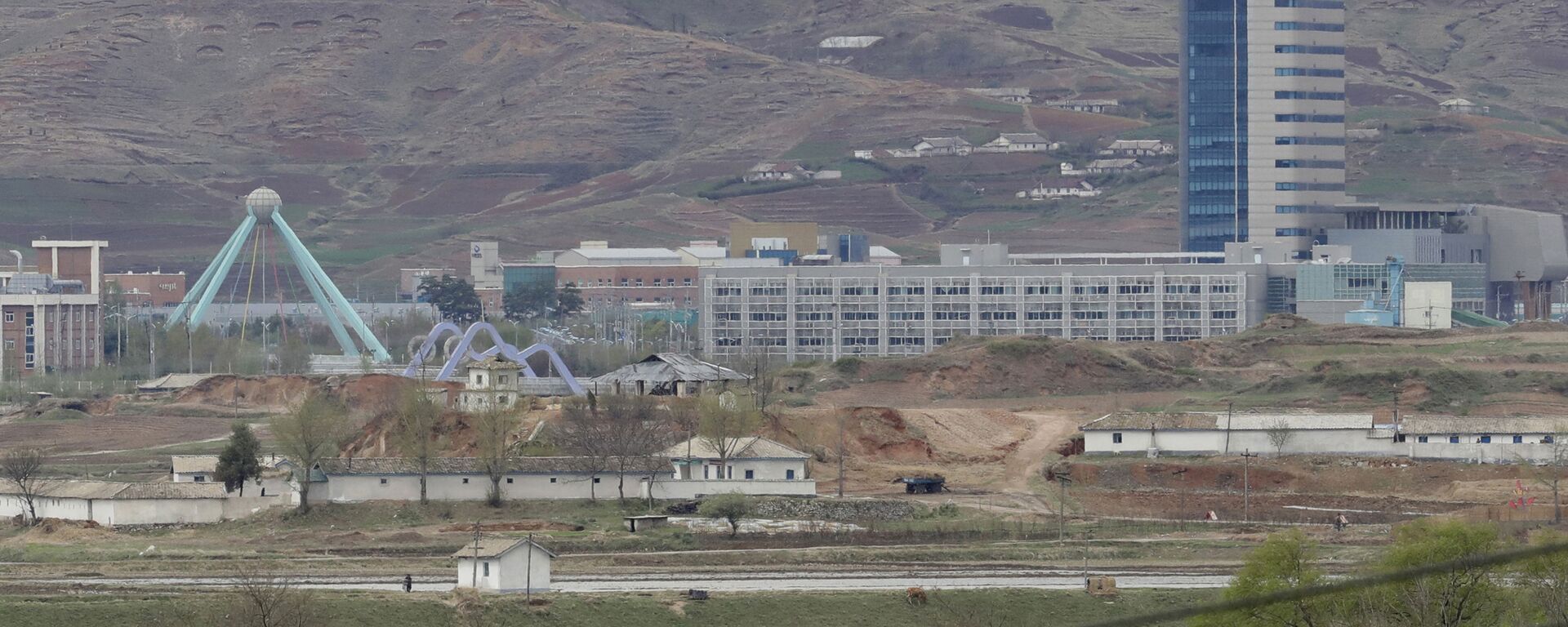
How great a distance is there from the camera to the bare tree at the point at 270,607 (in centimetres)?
5269

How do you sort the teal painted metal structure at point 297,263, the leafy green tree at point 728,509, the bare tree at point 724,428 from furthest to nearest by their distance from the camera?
1. the teal painted metal structure at point 297,263
2. the bare tree at point 724,428
3. the leafy green tree at point 728,509

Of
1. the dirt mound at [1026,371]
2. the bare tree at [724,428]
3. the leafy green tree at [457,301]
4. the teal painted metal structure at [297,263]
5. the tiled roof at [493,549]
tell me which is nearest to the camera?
the tiled roof at [493,549]

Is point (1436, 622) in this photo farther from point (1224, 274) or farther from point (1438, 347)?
point (1224, 274)

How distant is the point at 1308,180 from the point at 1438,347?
51.8 metres

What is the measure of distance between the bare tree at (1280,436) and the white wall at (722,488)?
14306 millimetres

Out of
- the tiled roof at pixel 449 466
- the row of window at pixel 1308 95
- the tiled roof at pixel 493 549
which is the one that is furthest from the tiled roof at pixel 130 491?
the row of window at pixel 1308 95

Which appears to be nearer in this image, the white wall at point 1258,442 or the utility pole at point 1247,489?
the utility pole at point 1247,489

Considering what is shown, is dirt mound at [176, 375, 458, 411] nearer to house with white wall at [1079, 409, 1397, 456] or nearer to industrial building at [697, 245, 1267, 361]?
industrial building at [697, 245, 1267, 361]

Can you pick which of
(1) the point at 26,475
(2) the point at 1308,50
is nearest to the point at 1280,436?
(1) the point at 26,475

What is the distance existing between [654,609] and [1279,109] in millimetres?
108838

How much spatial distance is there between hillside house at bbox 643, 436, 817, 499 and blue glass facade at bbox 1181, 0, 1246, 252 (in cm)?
8843

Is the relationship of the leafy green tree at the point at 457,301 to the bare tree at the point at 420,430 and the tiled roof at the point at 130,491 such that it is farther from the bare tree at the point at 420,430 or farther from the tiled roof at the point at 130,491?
the tiled roof at the point at 130,491

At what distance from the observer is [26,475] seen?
7825 cm

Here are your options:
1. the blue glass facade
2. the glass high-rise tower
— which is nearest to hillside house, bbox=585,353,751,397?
the glass high-rise tower
